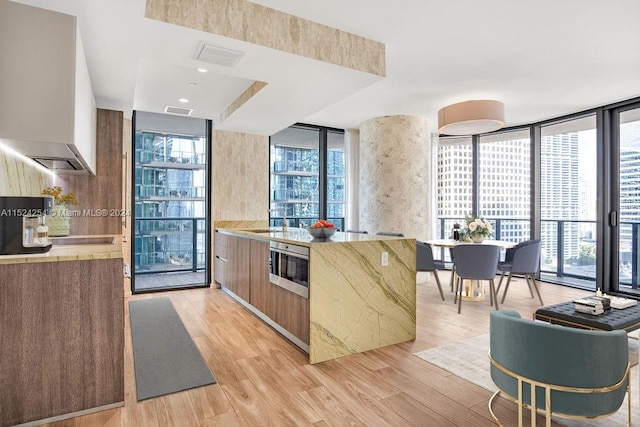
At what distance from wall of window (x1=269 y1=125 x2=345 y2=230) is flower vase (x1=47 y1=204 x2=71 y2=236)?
3.25 m

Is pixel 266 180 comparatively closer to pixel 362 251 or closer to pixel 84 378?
pixel 362 251

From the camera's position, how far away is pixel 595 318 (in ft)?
8.32

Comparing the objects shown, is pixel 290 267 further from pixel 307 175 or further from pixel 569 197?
pixel 569 197

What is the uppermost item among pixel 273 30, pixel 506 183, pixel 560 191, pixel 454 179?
pixel 273 30

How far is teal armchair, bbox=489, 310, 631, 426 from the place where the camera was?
1633 mm

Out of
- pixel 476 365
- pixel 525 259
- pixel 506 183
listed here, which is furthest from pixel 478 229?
pixel 476 365

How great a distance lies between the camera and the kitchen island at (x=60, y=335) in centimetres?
199

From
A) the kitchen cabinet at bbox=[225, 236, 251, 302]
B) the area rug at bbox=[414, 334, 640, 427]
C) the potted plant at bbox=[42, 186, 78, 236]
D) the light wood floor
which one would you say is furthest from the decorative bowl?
the potted plant at bbox=[42, 186, 78, 236]

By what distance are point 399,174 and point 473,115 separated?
5.34 ft

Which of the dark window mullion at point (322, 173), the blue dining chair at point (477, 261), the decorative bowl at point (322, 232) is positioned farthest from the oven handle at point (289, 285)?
the dark window mullion at point (322, 173)

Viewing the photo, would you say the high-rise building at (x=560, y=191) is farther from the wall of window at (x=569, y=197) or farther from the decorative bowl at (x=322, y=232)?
the decorative bowl at (x=322, y=232)

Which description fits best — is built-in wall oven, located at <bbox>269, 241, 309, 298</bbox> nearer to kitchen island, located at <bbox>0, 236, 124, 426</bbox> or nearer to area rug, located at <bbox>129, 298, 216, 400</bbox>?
area rug, located at <bbox>129, 298, 216, 400</bbox>

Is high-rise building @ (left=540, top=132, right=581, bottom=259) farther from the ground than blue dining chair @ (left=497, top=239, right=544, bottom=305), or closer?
Answer: farther from the ground

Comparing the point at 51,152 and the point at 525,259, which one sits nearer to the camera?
the point at 51,152
